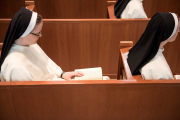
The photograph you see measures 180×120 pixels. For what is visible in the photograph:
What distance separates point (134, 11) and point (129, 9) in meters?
0.14

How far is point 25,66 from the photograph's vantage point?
1.96 m

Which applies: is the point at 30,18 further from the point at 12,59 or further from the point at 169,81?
the point at 169,81

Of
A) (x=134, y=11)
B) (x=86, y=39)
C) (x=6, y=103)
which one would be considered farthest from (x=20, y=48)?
(x=134, y=11)

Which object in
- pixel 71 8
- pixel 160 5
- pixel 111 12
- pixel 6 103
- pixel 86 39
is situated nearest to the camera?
pixel 6 103

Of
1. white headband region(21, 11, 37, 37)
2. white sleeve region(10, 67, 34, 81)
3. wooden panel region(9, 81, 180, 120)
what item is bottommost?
wooden panel region(9, 81, 180, 120)

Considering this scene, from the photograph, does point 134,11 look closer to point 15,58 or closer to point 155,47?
point 155,47

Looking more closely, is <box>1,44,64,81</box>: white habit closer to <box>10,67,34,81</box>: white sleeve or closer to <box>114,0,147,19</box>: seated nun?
<box>10,67,34,81</box>: white sleeve

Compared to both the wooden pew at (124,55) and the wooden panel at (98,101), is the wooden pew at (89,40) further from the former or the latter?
the wooden panel at (98,101)

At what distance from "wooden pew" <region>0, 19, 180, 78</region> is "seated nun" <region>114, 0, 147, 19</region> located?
0.31 m

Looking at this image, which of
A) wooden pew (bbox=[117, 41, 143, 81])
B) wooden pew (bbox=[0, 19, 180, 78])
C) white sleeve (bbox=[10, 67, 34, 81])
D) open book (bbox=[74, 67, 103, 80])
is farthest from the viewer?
wooden pew (bbox=[0, 19, 180, 78])

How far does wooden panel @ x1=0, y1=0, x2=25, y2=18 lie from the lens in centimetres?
517

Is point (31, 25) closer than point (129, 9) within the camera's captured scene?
Yes

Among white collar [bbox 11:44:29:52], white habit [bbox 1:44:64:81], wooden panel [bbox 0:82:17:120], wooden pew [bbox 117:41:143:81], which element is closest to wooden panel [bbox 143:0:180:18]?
wooden pew [bbox 117:41:143:81]

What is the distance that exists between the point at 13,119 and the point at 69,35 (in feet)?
6.07
